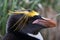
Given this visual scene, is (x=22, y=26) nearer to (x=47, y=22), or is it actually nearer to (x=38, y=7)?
(x=47, y=22)

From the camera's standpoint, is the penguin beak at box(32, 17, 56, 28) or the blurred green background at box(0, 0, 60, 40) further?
the blurred green background at box(0, 0, 60, 40)

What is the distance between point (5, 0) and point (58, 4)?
1.71 ft

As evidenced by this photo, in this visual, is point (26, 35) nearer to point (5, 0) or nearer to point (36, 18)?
point (36, 18)

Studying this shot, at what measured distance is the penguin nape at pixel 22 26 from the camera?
76.6 inches

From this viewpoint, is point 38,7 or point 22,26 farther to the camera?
point 38,7

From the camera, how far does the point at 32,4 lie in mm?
2703

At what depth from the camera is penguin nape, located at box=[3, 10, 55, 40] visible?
76.6 inches

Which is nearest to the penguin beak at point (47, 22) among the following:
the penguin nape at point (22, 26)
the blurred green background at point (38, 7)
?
the penguin nape at point (22, 26)

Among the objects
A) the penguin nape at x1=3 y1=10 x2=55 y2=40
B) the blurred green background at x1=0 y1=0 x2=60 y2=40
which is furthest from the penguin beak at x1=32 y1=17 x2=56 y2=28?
the blurred green background at x1=0 y1=0 x2=60 y2=40

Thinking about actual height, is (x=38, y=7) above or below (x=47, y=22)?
above

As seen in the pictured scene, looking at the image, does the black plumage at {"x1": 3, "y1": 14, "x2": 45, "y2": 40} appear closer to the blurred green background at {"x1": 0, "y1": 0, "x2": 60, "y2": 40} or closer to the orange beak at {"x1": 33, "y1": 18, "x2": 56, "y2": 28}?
the orange beak at {"x1": 33, "y1": 18, "x2": 56, "y2": 28}

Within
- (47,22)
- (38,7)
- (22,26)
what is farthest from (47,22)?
(38,7)

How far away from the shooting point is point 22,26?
1.98 metres

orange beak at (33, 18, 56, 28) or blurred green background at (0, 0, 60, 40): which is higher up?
blurred green background at (0, 0, 60, 40)
